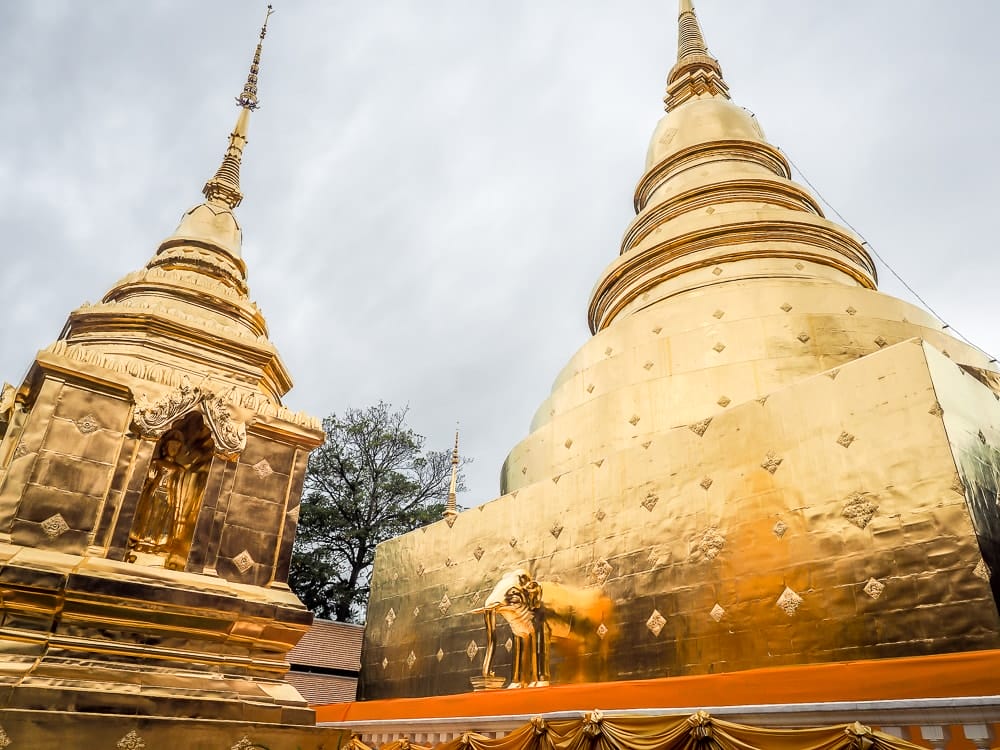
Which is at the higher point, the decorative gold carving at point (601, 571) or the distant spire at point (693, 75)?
the distant spire at point (693, 75)

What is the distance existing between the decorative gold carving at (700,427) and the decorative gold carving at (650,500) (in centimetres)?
73

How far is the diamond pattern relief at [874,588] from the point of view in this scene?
4.94 m

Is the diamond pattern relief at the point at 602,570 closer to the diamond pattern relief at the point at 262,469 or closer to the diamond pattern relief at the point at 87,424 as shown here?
the diamond pattern relief at the point at 262,469

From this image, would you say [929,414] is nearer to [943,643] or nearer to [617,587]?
[943,643]

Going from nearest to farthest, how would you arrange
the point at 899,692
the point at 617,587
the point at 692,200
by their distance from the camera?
the point at 899,692 < the point at 617,587 < the point at 692,200

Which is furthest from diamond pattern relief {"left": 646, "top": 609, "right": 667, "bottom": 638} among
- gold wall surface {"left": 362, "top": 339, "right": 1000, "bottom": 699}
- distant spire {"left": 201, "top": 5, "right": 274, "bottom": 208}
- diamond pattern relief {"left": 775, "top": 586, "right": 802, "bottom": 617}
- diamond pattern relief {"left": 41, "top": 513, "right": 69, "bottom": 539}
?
distant spire {"left": 201, "top": 5, "right": 274, "bottom": 208}

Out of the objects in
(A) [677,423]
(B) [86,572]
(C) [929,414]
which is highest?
(A) [677,423]

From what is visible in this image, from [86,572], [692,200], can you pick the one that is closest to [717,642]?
[86,572]

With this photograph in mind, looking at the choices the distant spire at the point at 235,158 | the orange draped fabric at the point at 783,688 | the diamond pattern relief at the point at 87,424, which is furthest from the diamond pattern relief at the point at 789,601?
the distant spire at the point at 235,158

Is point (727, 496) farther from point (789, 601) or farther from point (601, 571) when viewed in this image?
point (601, 571)

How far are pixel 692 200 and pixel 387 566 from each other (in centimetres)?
764

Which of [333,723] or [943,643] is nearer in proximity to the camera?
[943,643]

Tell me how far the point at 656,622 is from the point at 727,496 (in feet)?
4.26

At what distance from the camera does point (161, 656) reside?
576cm
